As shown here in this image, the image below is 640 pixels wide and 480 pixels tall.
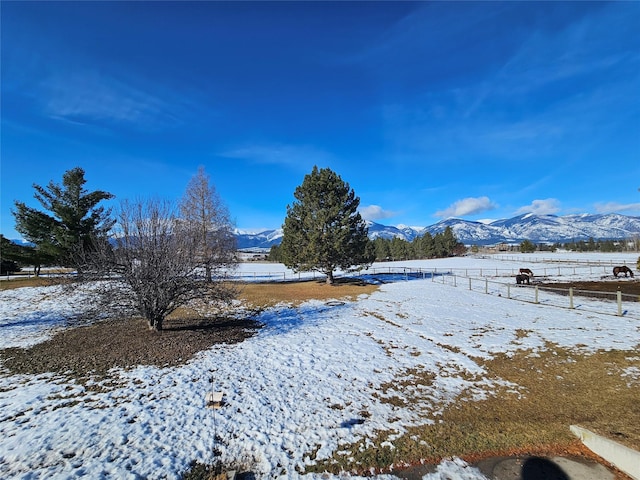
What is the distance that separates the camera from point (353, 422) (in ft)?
18.1

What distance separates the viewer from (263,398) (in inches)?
253

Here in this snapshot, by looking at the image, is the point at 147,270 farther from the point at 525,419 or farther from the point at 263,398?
the point at 525,419

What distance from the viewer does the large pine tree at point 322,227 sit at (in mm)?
26000

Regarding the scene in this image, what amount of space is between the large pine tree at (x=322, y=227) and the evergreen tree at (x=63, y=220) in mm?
15373

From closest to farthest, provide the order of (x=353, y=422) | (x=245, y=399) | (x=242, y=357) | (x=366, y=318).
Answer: (x=353, y=422), (x=245, y=399), (x=242, y=357), (x=366, y=318)

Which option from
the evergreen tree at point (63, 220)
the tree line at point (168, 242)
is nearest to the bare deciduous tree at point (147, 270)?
the tree line at point (168, 242)

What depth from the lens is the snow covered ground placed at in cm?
449

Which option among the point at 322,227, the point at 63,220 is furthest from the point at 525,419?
the point at 63,220

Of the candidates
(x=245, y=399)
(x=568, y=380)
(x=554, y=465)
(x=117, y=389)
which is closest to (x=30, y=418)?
(x=117, y=389)

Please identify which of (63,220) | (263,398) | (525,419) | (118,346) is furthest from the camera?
(63,220)

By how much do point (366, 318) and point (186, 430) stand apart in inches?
407

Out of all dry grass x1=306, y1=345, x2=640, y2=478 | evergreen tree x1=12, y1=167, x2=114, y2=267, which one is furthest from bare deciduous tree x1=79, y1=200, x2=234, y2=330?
evergreen tree x1=12, y1=167, x2=114, y2=267

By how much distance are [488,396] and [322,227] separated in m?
20.8

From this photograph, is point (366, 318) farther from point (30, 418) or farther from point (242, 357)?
point (30, 418)
